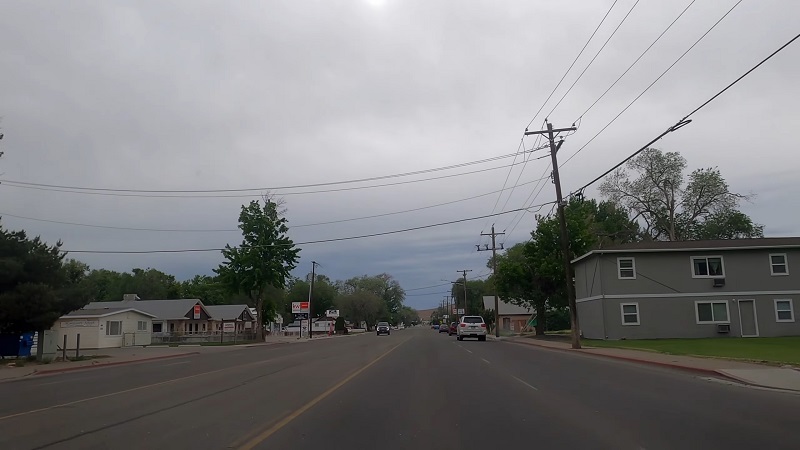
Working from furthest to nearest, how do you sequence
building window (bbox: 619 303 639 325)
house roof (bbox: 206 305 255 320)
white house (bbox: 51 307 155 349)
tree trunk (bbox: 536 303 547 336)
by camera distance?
house roof (bbox: 206 305 255 320)
tree trunk (bbox: 536 303 547 336)
white house (bbox: 51 307 155 349)
building window (bbox: 619 303 639 325)

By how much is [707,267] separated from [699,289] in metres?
1.53

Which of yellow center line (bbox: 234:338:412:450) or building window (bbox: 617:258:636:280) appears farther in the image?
building window (bbox: 617:258:636:280)

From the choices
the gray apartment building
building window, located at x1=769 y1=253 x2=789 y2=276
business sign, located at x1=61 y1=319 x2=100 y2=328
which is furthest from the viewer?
business sign, located at x1=61 y1=319 x2=100 y2=328

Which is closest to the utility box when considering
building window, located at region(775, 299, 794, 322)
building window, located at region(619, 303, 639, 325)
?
building window, located at region(619, 303, 639, 325)

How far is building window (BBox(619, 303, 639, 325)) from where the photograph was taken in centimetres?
4372

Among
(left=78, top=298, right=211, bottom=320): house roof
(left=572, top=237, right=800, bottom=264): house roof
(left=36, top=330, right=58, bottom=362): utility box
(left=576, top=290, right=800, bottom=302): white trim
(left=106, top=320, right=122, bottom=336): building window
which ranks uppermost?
(left=572, top=237, right=800, bottom=264): house roof

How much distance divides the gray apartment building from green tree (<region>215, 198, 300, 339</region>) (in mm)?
33101

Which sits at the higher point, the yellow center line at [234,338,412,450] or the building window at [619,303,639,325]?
the building window at [619,303,639,325]

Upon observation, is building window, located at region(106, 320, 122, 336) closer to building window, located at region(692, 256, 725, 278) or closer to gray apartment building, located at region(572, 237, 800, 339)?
gray apartment building, located at region(572, 237, 800, 339)

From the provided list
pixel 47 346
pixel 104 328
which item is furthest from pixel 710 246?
pixel 104 328

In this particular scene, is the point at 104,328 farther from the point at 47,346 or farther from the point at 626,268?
the point at 626,268

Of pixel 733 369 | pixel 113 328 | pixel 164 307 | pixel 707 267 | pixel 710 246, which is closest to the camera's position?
pixel 733 369

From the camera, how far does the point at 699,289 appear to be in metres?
43.6

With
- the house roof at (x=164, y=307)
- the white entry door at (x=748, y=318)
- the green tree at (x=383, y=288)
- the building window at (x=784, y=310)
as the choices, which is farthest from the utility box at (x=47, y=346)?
the green tree at (x=383, y=288)
